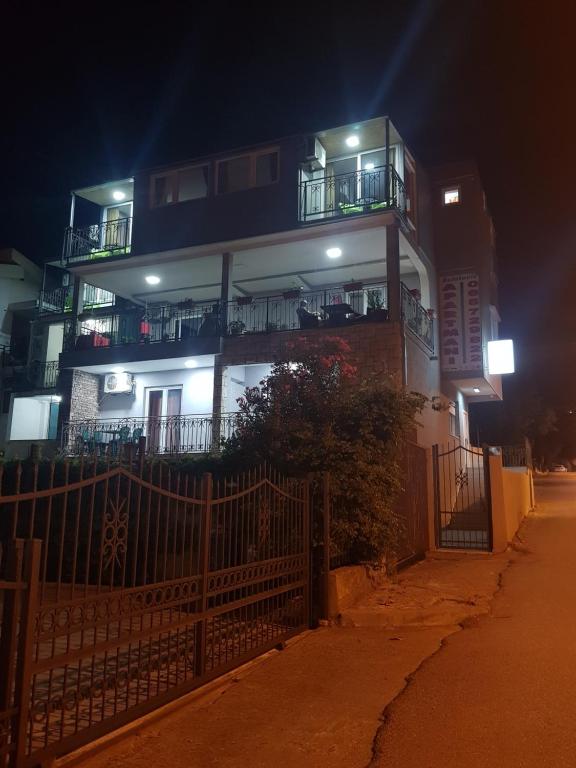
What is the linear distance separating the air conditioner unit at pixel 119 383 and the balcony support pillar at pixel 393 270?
25.7 feet

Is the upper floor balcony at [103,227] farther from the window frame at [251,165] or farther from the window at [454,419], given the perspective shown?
the window at [454,419]

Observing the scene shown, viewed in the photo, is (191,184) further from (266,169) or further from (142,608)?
(142,608)

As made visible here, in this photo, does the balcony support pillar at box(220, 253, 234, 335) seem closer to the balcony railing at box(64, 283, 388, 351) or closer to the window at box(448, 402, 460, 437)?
the balcony railing at box(64, 283, 388, 351)

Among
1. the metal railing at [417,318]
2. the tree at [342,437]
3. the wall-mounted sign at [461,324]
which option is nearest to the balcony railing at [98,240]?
the metal railing at [417,318]

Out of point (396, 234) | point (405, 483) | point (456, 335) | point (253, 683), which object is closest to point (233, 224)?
point (396, 234)

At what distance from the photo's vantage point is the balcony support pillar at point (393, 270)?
14.5 meters

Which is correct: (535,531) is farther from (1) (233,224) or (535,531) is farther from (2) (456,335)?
(1) (233,224)

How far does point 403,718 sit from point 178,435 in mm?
11775

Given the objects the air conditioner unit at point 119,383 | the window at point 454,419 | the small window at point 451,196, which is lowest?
the window at point 454,419

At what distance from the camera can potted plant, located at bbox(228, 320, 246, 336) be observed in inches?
635

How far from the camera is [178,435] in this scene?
1558 cm

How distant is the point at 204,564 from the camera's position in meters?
5.12

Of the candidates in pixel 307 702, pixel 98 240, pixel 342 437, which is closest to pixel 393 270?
pixel 342 437

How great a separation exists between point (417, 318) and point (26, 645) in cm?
1442
